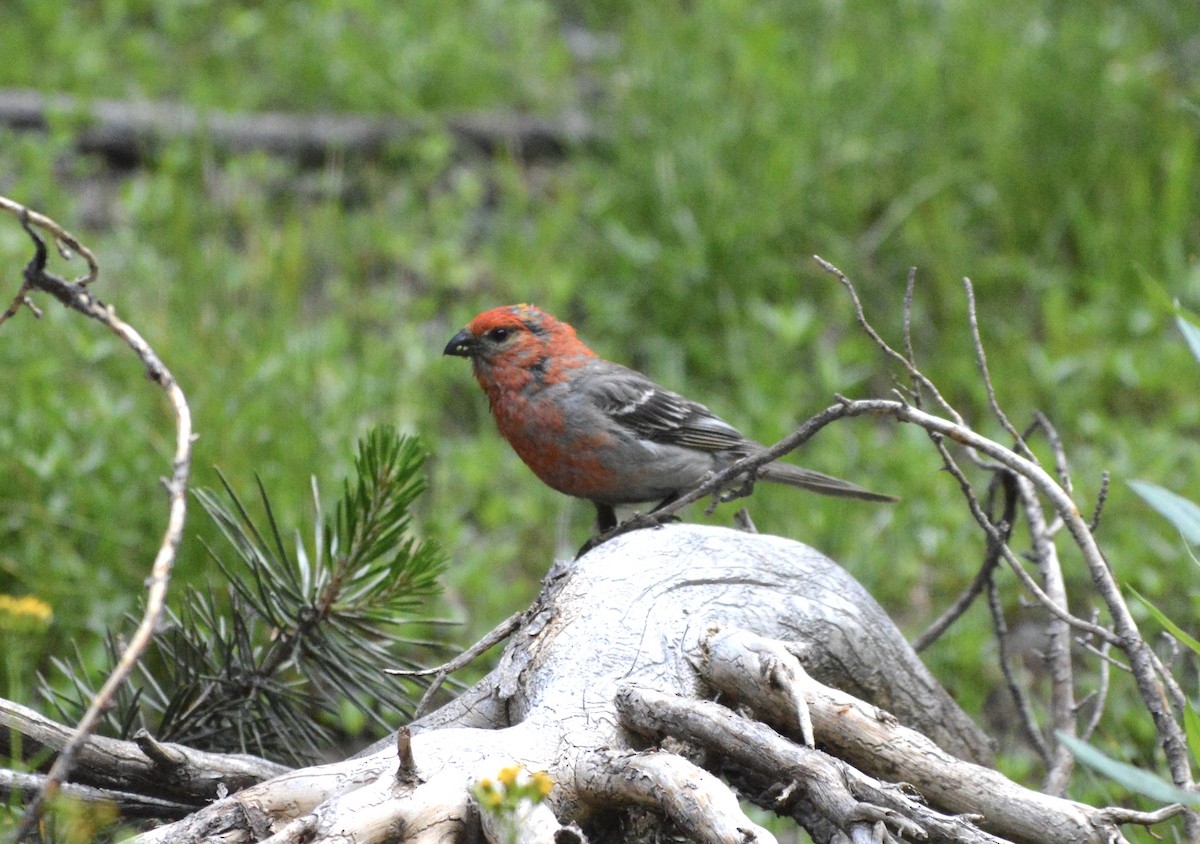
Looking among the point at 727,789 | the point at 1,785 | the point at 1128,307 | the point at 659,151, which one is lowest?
the point at 1,785

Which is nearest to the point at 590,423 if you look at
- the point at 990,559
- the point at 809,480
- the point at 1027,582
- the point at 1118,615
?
the point at 809,480

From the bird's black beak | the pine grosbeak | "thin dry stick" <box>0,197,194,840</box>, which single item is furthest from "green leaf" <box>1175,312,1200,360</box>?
the bird's black beak

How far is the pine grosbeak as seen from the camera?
4.23 meters

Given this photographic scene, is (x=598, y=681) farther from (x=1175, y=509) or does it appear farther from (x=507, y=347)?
(x=507, y=347)

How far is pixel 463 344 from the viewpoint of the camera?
4.48 meters

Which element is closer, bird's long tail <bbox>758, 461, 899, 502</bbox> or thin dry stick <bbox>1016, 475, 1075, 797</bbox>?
thin dry stick <bbox>1016, 475, 1075, 797</bbox>

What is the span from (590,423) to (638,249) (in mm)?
2438

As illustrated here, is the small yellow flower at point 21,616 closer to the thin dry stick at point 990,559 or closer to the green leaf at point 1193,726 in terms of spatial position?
the thin dry stick at point 990,559

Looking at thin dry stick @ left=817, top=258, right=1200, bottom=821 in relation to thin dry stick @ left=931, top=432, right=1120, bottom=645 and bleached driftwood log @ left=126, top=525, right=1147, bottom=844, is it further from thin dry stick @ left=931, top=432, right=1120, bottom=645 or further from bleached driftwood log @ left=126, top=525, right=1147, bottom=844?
bleached driftwood log @ left=126, top=525, right=1147, bottom=844

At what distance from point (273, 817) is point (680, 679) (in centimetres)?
77

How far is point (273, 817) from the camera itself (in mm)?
2027

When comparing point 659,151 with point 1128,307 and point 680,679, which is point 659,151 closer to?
point 1128,307

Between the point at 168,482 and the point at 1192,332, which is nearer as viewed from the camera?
the point at 168,482

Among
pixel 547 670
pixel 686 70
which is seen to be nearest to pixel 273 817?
pixel 547 670
